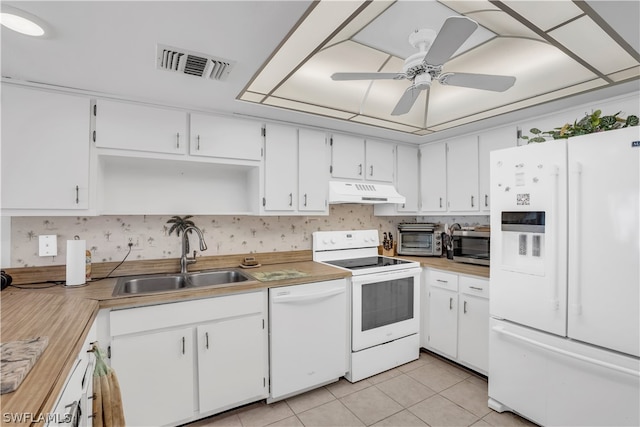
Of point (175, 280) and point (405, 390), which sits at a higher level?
point (175, 280)

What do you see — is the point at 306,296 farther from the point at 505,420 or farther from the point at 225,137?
the point at 505,420

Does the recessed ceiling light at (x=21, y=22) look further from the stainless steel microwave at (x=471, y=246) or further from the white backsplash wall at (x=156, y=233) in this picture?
the stainless steel microwave at (x=471, y=246)

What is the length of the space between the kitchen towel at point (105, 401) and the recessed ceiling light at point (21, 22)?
152cm

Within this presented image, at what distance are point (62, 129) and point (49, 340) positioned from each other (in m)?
1.46

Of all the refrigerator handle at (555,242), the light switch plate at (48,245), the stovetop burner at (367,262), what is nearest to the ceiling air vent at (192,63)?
the light switch plate at (48,245)

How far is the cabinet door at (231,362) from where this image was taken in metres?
1.96

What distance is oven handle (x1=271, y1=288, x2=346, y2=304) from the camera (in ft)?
7.11

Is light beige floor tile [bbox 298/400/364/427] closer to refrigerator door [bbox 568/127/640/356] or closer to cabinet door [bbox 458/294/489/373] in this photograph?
cabinet door [bbox 458/294/489/373]

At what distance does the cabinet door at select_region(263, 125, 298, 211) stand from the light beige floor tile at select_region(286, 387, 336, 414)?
153 centimetres

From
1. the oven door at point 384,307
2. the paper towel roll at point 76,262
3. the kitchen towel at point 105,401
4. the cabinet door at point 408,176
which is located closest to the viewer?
the kitchen towel at point 105,401

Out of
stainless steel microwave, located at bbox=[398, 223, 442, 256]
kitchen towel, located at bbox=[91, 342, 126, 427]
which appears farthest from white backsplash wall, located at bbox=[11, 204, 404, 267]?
kitchen towel, located at bbox=[91, 342, 126, 427]

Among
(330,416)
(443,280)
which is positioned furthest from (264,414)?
(443,280)

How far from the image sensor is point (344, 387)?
7.97 feet

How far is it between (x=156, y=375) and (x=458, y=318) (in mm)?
2418
